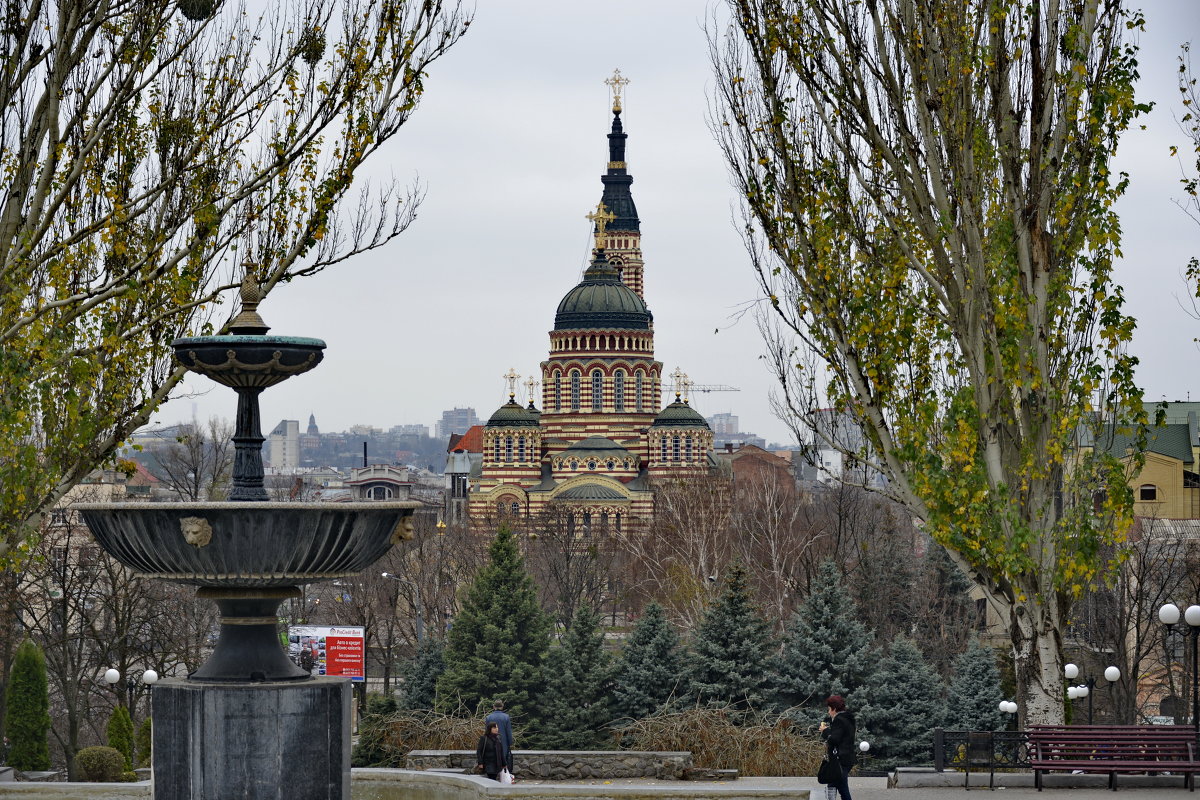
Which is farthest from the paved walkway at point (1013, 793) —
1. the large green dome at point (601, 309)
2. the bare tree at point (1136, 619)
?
the large green dome at point (601, 309)

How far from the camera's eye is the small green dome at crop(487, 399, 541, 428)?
99875 mm

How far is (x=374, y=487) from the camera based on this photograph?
592ft

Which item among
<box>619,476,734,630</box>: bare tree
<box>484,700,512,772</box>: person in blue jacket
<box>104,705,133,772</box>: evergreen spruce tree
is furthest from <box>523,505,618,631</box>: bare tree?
<box>484,700,512,772</box>: person in blue jacket

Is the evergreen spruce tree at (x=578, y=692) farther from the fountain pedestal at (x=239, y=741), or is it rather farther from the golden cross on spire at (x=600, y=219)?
the golden cross on spire at (x=600, y=219)

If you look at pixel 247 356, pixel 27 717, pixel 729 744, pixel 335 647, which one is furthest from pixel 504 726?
pixel 335 647

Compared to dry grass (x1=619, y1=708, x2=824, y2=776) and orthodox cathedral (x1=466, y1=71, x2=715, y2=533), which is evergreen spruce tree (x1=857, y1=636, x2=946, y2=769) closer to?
dry grass (x1=619, y1=708, x2=824, y2=776)

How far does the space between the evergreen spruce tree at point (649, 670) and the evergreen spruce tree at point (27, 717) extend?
9453mm

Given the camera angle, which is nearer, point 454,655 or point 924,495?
point 924,495

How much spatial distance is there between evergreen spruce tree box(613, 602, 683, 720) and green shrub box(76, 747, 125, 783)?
320 inches

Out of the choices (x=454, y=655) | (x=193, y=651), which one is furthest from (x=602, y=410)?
(x=454, y=655)

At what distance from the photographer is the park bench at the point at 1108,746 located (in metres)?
14.9

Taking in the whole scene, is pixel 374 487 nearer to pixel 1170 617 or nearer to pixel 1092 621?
pixel 1092 621

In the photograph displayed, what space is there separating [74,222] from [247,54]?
2337 mm

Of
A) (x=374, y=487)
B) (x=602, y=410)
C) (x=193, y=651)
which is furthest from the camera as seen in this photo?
(x=374, y=487)
